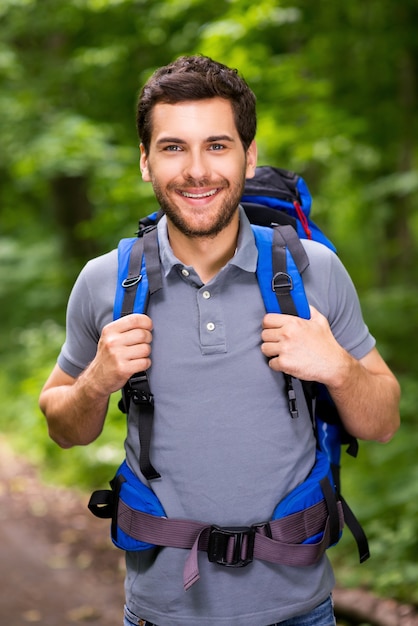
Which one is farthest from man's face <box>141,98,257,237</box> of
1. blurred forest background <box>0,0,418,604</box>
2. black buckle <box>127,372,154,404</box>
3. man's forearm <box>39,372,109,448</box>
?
blurred forest background <box>0,0,418,604</box>

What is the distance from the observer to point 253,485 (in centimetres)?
226

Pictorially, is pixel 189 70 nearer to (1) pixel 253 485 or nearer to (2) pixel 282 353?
(2) pixel 282 353

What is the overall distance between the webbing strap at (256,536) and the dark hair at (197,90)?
1186 mm

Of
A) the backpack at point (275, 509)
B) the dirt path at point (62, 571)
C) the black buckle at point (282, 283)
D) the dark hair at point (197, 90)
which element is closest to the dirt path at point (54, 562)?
the dirt path at point (62, 571)

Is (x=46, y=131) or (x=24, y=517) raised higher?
(x=46, y=131)

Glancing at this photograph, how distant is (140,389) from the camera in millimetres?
2291

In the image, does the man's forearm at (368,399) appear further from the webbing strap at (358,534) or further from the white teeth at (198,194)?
the white teeth at (198,194)

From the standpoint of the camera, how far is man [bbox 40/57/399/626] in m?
2.25

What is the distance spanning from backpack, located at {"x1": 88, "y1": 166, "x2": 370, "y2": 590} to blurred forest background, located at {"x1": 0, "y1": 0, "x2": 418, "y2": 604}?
9.89 feet

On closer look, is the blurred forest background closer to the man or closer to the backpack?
the backpack

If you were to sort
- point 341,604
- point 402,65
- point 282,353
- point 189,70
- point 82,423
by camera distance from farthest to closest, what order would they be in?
point 402,65 < point 341,604 < point 82,423 < point 189,70 < point 282,353

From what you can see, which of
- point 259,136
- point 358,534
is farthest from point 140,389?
point 259,136

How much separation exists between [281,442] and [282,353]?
0.92 feet

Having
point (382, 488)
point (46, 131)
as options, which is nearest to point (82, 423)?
point (382, 488)
